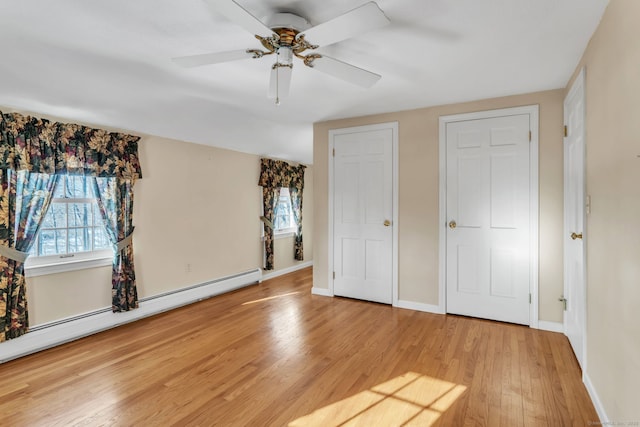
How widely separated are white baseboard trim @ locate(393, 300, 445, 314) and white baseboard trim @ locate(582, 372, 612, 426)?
61.3 inches

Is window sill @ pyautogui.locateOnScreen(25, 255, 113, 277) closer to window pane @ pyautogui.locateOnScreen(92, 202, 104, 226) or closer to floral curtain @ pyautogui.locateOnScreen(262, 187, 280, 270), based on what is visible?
window pane @ pyautogui.locateOnScreen(92, 202, 104, 226)

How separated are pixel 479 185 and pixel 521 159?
0.45 m

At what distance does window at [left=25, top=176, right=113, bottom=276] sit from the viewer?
3191 millimetres

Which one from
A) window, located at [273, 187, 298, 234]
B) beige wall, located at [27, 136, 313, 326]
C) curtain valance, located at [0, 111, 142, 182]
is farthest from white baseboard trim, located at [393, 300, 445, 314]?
curtain valance, located at [0, 111, 142, 182]

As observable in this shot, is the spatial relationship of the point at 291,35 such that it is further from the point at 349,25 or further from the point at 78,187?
the point at 78,187

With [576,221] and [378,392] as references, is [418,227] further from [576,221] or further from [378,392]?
[378,392]

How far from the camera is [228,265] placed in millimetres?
5074

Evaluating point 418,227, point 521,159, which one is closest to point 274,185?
point 418,227

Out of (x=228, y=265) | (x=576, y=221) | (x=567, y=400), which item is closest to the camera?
(x=567, y=400)

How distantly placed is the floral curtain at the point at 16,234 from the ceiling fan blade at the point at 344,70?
2.83 m

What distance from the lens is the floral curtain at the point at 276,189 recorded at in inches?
222

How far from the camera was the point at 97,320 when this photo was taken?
11.2ft

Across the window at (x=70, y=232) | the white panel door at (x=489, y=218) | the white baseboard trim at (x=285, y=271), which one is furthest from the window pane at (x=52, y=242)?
the white panel door at (x=489, y=218)

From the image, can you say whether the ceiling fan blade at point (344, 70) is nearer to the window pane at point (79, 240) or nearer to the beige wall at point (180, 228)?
the beige wall at point (180, 228)
